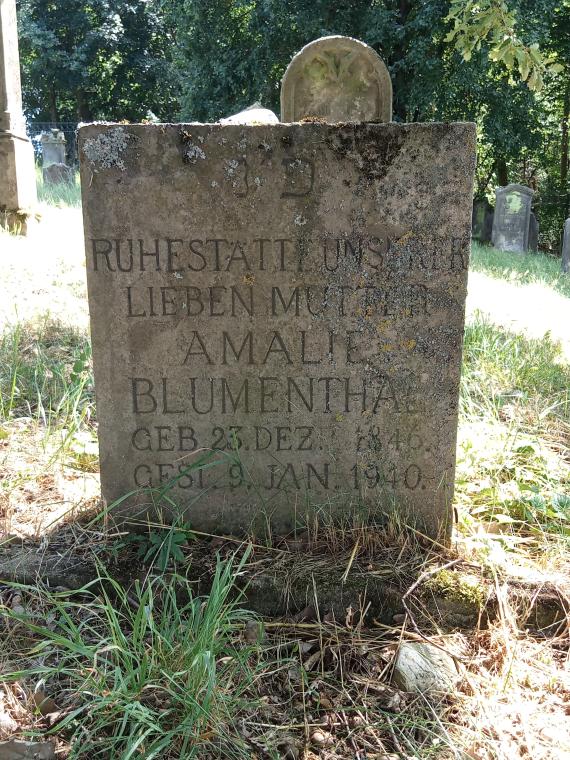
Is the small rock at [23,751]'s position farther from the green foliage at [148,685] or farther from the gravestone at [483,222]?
the gravestone at [483,222]

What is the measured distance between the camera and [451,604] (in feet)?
7.45

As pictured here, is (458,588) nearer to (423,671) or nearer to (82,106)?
(423,671)

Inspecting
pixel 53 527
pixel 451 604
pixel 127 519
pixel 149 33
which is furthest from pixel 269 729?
pixel 149 33

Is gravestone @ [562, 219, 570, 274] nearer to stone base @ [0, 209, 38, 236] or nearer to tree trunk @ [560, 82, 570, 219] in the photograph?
stone base @ [0, 209, 38, 236]

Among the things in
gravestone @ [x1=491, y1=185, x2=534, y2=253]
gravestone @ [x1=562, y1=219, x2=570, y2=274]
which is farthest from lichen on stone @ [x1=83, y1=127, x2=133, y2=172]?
gravestone @ [x1=491, y1=185, x2=534, y2=253]

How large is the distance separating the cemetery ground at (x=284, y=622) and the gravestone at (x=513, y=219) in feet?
43.3

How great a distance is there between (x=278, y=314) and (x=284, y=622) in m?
1.05

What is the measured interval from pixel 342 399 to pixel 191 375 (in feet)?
1.83

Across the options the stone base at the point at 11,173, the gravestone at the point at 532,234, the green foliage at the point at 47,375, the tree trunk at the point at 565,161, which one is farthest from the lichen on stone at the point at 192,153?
the tree trunk at the point at 565,161

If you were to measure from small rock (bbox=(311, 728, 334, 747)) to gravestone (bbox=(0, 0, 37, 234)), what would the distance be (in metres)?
6.73

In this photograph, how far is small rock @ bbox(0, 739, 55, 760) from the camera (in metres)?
1.62

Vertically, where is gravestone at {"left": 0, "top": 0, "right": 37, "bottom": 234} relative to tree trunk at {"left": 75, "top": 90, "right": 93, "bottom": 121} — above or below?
below

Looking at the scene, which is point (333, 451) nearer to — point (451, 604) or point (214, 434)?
point (214, 434)

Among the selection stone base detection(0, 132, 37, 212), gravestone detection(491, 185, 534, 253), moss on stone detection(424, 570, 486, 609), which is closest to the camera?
moss on stone detection(424, 570, 486, 609)
